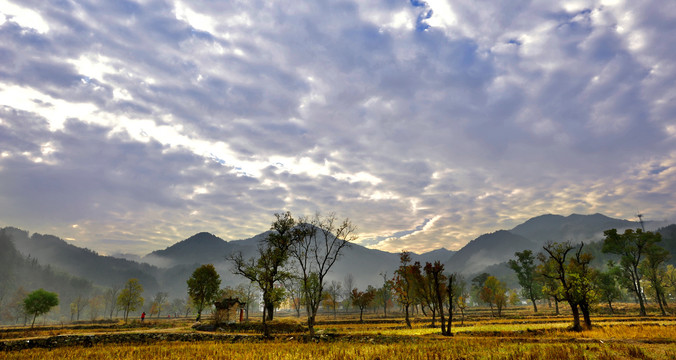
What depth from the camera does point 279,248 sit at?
49375 millimetres

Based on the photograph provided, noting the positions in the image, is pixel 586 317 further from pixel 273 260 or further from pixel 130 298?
pixel 130 298

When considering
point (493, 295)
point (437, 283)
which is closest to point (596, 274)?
point (493, 295)

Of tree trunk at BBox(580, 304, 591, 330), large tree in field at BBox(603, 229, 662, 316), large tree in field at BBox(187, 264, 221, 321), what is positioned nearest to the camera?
tree trunk at BBox(580, 304, 591, 330)

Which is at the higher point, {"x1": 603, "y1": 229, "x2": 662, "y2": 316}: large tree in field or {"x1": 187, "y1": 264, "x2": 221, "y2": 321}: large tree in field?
{"x1": 603, "y1": 229, "x2": 662, "y2": 316}: large tree in field

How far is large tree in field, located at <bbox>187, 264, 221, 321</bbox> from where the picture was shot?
210ft

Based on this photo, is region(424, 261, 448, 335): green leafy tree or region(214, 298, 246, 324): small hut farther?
region(214, 298, 246, 324): small hut

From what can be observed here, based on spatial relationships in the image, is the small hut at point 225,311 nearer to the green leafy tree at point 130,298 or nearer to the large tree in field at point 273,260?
the large tree in field at point 273,260

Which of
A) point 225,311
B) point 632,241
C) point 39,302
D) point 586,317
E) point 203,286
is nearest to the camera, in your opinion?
point 586,317

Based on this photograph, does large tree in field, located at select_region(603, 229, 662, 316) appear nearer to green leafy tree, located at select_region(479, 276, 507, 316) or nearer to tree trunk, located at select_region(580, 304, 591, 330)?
green leafy tree, located at select_region(479, 276, 507, 316)

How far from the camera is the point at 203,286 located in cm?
6475

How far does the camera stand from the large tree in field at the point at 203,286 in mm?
64125

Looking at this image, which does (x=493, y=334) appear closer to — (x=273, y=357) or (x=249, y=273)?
(x=273, y=357)

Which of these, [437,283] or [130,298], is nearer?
[437,283]

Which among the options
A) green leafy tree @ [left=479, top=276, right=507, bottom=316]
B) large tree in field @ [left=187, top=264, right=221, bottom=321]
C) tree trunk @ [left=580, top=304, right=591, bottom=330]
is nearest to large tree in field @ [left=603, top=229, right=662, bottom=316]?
green leafy tree @ [left=479, top=276, right=507, bottom=316]
